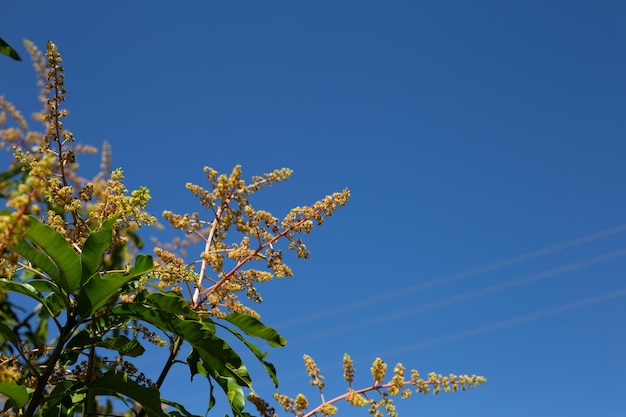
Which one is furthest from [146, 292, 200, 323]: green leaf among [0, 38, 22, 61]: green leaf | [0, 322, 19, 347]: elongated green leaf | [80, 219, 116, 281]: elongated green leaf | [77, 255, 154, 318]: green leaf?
[0, 38, 22, 61]: green leaf

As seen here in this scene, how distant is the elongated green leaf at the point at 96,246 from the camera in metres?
1.88

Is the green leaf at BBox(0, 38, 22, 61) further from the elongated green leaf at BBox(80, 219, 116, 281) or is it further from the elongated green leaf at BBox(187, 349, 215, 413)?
the elongated green leaf at BBox(187, 349, 215, 413)

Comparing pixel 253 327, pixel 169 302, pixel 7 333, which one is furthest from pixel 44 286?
pixel 253 327

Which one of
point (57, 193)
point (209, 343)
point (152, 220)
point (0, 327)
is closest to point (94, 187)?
point (57, 193)

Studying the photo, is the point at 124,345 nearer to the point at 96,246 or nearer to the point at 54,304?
the point at 54,304

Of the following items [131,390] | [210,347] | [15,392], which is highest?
[210,347]

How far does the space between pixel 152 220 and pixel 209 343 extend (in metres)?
0.47

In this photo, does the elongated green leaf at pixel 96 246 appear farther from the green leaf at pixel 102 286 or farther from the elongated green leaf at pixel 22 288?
the elongated green leaf at pixel 22 288

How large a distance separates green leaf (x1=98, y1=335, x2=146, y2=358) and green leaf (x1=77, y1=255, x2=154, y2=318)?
0.37 m

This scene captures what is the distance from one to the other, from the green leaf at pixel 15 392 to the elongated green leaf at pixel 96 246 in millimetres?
405

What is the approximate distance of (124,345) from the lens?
7.48 ft

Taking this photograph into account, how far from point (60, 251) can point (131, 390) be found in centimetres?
50

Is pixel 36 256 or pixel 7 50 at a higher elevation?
pixel 7 50

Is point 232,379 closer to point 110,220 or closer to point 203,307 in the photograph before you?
point 203,307
